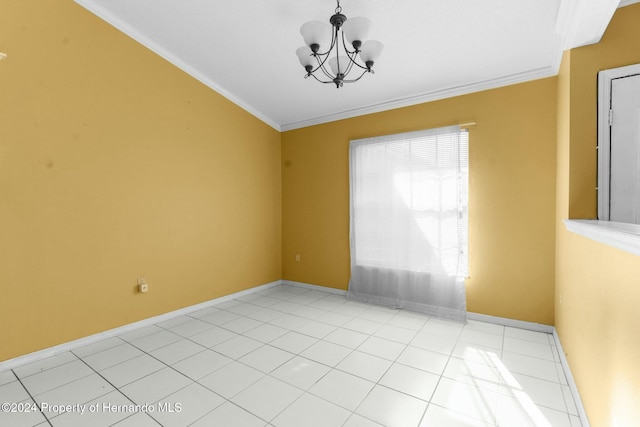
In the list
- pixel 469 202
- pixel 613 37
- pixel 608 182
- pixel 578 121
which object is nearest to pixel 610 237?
pixel 608 182

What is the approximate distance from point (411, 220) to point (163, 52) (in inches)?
143

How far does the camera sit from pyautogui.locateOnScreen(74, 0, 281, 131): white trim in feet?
9.02

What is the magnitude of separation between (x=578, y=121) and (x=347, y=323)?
2.81 meters

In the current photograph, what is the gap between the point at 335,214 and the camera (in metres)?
4.29

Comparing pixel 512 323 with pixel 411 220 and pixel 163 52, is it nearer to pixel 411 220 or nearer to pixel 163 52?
pixel 411 220

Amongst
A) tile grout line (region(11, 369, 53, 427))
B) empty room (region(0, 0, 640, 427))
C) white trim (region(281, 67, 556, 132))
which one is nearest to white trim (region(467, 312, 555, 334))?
empty room (region(0, 0, 640, 427))

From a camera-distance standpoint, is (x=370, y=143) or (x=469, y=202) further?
(x=370, y=143)

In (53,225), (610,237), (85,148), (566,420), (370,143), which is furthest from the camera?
(370,143)

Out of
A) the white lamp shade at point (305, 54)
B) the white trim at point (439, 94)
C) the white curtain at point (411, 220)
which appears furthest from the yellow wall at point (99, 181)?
the white lamp shade at point (305, 54)

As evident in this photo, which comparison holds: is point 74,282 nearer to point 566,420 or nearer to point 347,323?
point 347,323

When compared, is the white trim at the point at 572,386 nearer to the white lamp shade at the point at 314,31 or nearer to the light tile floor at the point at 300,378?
the light tile floor at the point at 300,378

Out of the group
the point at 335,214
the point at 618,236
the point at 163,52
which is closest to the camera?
the point at 618,236

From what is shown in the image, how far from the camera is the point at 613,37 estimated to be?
6.61 feet

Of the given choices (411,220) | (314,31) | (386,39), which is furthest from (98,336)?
(386,39)
